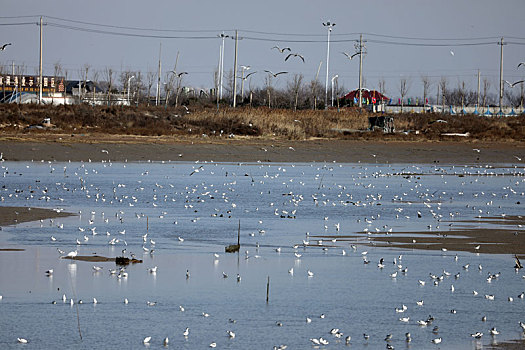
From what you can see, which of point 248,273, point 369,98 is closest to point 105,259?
point 248,273

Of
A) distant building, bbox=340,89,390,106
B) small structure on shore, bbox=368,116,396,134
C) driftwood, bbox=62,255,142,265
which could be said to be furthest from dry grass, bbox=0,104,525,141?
distant building, bbox=340,89,390,106

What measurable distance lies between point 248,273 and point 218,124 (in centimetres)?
4415

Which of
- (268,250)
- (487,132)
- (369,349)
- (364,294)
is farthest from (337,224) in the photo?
(487,132)

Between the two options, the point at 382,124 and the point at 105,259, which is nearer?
the point at 105,259

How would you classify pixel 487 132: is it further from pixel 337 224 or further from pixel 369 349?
pixel 369 349

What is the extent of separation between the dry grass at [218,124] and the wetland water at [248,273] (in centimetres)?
2873

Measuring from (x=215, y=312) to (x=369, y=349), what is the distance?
1.95 meters

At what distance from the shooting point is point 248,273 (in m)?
11.8

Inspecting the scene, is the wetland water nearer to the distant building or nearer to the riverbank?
the riverbank

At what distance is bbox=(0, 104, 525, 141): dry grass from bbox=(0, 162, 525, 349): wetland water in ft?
94.3

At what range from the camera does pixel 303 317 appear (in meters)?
9.39

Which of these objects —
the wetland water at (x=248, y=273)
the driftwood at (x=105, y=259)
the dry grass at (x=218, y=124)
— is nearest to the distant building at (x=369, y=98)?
the dry grass at (x=218, y=124)

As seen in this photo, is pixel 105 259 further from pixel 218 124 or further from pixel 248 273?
pixel 218 124

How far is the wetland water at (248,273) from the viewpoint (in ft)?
28.8
